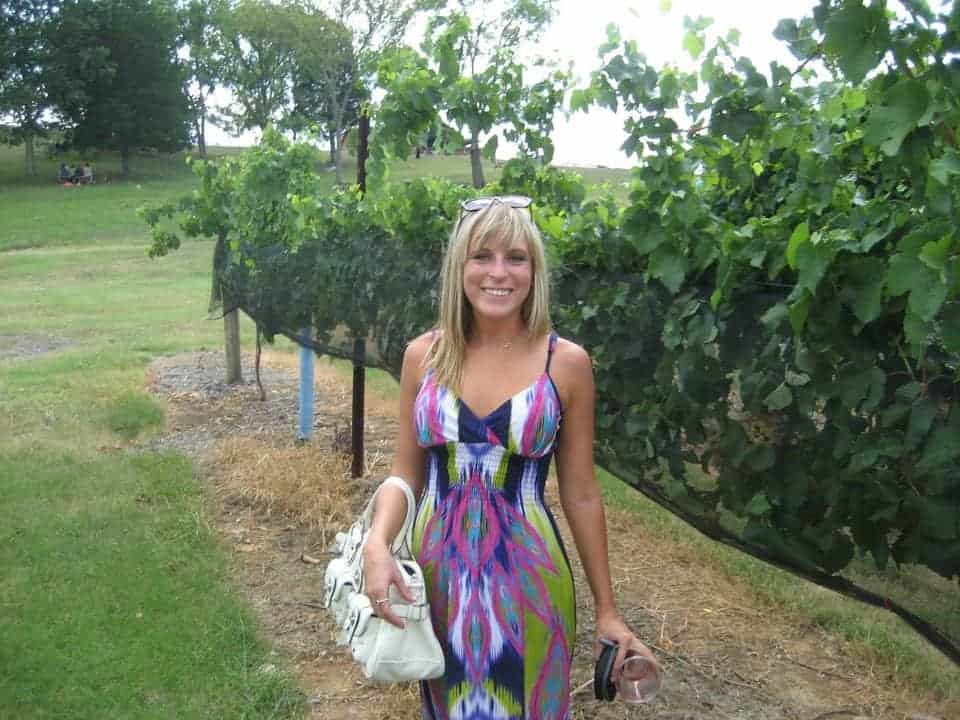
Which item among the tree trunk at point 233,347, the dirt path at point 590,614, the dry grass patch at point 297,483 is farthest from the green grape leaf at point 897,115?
the tree trunk at point 233,347

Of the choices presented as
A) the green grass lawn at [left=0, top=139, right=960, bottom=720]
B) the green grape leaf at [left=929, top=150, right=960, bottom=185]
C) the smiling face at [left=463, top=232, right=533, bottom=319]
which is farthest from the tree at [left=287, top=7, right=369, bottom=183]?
the green grape leaf at [left=929, top=150, right=960, bottom=185]

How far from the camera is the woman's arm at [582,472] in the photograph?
7.13ft

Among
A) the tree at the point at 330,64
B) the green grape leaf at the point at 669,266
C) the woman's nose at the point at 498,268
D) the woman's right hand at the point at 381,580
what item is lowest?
the woman's right hand at the point at 381,580

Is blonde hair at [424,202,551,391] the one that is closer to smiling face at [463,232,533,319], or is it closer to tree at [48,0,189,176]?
smiling face at [463,232,533,319]

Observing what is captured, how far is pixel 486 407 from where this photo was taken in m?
2.15

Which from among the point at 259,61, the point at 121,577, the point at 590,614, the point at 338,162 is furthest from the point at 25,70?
the point at 590,614

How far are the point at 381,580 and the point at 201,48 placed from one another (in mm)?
56208

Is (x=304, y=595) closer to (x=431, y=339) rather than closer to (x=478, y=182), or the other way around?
(x=478, y=182)

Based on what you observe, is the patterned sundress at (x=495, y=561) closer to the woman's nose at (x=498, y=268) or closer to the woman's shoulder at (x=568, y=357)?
the woman's shoulder at (x=568, y=357)

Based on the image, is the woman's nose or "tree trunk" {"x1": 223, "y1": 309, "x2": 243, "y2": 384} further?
"tree trunk" {"x1": 223, "y1": 309, "x2": 243, "y2": 384}

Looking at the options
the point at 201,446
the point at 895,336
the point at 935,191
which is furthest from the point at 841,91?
the point at 201,446

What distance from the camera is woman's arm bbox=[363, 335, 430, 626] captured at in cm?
200

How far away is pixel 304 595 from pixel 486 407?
3038 mm

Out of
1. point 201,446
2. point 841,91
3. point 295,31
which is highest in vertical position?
point 295,31
